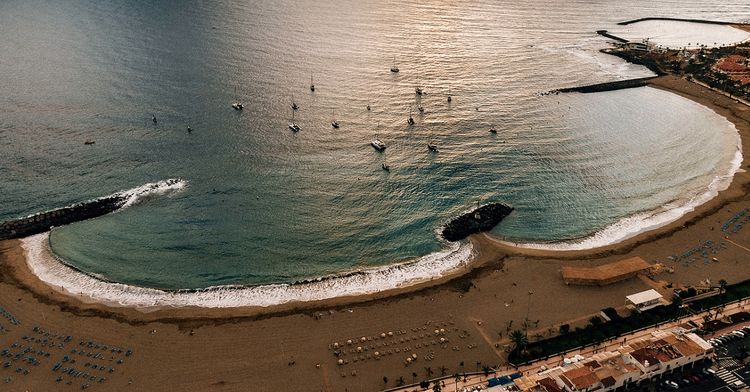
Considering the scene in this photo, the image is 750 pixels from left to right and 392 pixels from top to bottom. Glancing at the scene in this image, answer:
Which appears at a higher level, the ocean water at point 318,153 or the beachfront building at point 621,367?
the ocean water at point 318,153

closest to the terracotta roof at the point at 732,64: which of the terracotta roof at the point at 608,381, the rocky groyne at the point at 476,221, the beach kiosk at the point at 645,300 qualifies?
the rocky groyne at the point at 476,221

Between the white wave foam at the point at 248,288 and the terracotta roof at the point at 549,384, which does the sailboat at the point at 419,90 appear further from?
the terracotta roof at the point at 549,384

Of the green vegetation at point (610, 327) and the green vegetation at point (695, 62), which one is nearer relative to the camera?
the green vegetation at point (610, 327)

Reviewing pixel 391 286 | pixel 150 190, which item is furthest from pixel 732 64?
pixel 150 190

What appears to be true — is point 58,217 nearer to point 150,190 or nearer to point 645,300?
point 150,190

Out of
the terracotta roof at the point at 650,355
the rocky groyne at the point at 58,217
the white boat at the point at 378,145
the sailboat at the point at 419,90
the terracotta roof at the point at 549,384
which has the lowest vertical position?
the terracotta roof at the point at 650,355

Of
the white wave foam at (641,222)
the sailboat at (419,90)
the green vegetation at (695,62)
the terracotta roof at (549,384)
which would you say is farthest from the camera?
the green vegetation at (695,62)

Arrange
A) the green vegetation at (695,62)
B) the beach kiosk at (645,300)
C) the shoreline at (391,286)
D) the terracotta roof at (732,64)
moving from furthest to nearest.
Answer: the terracotta roof at (732,64) < the green vegetation at (695,62) < the shoreline at (391,286) < the beach kiosk at (645,300)
